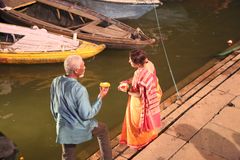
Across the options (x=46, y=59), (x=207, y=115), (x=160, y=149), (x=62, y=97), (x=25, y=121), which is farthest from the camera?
(x=46, y=59)

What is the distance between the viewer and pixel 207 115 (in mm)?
7406

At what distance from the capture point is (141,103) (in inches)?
233

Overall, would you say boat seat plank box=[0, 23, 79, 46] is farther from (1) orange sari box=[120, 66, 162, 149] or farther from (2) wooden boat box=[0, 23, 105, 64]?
(1) orange sari box=[120, 66, 162, 149]

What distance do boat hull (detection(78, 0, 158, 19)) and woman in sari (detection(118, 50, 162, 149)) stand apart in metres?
9.61

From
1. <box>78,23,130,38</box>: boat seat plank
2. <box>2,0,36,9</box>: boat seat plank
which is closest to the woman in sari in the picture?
<box>78,23,130,38</box>: boat seat plank

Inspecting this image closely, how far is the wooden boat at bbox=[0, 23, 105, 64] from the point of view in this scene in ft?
36.8

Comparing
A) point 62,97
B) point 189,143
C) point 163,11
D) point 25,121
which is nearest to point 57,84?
point 62,97

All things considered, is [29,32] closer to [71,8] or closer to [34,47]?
[34,47]

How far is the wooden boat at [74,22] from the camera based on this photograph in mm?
12109

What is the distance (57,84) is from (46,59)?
22.0 feet

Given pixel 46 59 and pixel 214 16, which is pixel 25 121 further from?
pixel 214 16

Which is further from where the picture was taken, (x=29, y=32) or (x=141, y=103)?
(x=29, y=32)

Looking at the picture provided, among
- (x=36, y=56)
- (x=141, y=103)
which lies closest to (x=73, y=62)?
(x=141, y=103)

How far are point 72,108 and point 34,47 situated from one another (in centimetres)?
700
